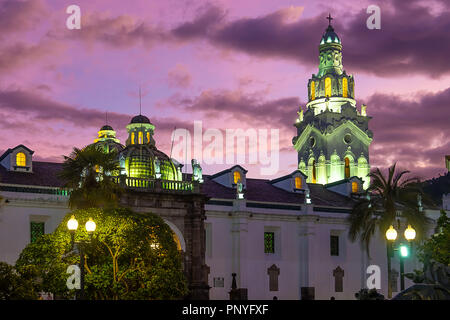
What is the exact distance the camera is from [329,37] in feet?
270

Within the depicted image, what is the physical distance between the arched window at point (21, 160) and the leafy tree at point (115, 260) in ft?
45.2

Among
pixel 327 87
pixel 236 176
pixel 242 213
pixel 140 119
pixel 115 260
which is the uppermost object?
pixel 327 87

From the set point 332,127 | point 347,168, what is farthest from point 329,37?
point 347,168

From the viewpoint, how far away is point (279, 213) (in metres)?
61.2

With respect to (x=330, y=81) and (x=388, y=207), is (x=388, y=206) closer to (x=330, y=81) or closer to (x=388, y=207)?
(x=388, y=207)

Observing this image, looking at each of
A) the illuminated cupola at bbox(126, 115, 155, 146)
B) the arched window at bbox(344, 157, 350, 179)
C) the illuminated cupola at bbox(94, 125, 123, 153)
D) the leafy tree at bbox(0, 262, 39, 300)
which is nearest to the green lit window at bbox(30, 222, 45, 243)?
the illuminated cupola at bbox(126, 115, 155, 146)

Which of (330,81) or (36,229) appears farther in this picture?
(330,81)

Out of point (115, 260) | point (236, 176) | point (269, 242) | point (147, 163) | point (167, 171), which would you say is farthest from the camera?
point (236, 176)

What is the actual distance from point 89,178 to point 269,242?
2013cm

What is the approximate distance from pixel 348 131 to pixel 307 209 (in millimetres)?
19686

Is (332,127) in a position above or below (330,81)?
below

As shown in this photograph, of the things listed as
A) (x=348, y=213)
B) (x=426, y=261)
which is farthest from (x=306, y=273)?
(x=426, y=261)

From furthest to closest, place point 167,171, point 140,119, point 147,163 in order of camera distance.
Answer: point 140,119 < point 167,171 < point 147,163

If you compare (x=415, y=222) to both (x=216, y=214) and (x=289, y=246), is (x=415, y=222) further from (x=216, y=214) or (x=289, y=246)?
(x=216, y=214)
